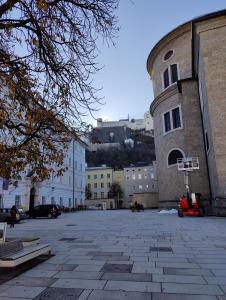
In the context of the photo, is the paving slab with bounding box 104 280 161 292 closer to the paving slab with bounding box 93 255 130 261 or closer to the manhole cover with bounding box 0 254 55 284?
the manhole cover with bounding box 0 254 55 284

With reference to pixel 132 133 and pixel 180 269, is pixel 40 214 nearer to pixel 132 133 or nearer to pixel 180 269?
pixel 180 269

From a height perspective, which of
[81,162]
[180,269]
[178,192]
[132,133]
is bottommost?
[180,269]

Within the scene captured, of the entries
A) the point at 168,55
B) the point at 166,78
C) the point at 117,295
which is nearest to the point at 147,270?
the point at 117,295

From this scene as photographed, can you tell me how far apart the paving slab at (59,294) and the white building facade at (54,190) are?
17569 millimetres

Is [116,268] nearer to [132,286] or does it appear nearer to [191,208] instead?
[132,286]

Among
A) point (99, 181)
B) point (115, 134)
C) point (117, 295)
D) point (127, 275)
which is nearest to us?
point (117, 295)

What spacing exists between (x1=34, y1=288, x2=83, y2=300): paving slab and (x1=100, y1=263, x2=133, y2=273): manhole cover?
1339 millimetres

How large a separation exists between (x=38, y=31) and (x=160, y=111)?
2959cm

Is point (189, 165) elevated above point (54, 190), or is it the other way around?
point (189, 165)

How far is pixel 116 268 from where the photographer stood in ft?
19.8

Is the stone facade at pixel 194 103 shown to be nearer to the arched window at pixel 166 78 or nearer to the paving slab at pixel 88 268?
the arched window at pixel 166 78

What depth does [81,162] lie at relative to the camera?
2418 inches

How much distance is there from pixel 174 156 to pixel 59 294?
3038 cm

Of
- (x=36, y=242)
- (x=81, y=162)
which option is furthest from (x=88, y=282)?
(x=81, y=162)
